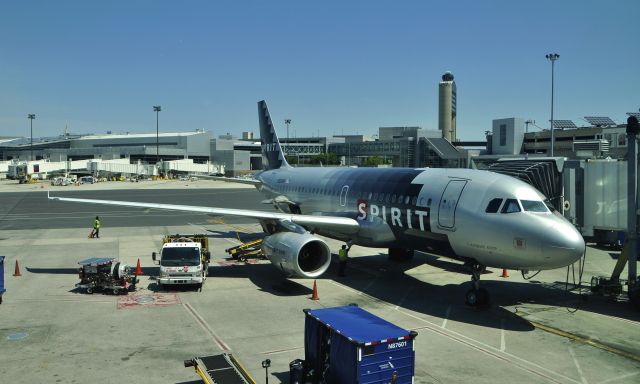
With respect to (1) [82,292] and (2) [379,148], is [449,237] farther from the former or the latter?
(2) [379,148]

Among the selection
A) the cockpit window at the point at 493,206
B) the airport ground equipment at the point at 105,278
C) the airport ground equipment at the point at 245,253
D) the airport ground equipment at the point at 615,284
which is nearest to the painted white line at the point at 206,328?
the airport ground equipment at the point at 105,278

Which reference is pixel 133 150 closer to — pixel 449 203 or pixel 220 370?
pixel 449 203

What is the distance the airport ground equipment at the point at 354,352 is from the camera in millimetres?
10547

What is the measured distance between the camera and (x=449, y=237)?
19.6 metres

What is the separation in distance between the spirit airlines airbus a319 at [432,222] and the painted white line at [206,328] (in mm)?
4370

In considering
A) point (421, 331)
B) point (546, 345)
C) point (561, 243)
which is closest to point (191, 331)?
point (421, 331)

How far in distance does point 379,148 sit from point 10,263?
94.8 meters

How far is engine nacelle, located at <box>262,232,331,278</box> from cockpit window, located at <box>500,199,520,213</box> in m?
7.27

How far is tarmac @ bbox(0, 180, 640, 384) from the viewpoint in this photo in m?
13.4

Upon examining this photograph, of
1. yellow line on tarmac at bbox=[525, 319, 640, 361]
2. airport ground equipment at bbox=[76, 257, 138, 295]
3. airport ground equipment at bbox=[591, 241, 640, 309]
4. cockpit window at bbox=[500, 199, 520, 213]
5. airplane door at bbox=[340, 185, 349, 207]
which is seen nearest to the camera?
yellow line on tarmac at bbox=[525, 319, 640, 361]

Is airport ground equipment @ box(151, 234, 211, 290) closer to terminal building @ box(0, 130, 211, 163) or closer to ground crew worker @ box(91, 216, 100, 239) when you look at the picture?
ground crew worker @ box(91, 216, 100, 239)

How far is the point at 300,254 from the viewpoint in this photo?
2247cm

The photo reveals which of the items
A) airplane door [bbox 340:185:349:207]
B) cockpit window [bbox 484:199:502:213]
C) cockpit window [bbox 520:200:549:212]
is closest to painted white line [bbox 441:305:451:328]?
cockpit window [bbox 484:199:502:213]

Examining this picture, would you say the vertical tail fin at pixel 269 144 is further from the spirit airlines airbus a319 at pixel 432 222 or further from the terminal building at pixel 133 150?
the terminal building at pixel 133 150
